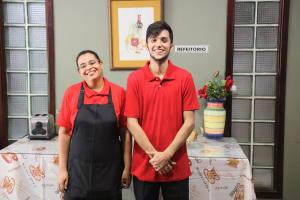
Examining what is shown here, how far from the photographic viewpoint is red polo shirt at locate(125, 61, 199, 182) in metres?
1.43

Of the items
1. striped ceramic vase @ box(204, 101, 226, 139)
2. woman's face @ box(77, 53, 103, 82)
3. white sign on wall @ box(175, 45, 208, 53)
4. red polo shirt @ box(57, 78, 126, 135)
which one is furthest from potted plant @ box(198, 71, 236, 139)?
woman's face @ box(77, 53, 103, 82)

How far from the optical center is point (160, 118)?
143cm

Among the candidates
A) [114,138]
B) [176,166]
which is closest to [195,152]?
[176,166]

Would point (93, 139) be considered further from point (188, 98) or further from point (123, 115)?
point (188, 98)

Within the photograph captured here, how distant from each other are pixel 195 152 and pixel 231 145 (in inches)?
13.9

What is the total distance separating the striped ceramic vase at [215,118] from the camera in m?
2.30

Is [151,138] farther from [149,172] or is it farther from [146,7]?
[146,7]

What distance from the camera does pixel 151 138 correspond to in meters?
1.46

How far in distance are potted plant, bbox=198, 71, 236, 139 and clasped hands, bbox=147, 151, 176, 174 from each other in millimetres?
954

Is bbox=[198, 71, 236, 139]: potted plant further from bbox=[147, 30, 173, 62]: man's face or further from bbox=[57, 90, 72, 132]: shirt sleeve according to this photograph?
bbox=[57, 90, 72, 132]: shirt sleeve

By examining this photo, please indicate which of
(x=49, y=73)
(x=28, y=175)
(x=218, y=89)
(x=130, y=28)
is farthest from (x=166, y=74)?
(x=49, y=73)

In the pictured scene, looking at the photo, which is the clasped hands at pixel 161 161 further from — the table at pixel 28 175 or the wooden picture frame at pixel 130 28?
the wooden picture frame at pixel 130 28

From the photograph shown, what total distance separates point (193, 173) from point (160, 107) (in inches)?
31.0

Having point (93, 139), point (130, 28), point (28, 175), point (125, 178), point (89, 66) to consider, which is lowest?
point (28, 175)
